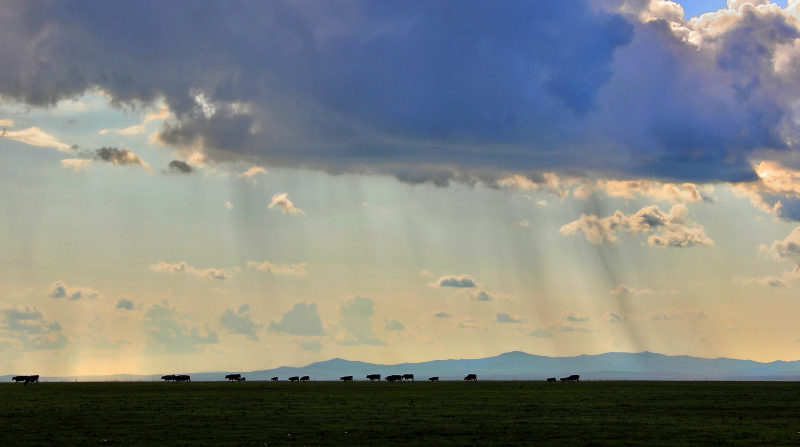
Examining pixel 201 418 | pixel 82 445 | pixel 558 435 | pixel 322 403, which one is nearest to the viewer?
pixel 82 445

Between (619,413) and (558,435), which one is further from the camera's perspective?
(619,413)

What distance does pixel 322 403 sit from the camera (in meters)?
78.1

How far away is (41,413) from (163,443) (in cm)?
2824

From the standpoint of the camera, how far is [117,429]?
172 feet

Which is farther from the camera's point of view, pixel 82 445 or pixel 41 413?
pixel 41 413

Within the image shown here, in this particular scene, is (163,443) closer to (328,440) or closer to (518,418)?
(328,440)

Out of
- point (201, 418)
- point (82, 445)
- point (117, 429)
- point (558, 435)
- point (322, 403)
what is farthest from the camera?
point (322, 403)

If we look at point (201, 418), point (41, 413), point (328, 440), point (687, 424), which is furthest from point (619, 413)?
point (41, 413)

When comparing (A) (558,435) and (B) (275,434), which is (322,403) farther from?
(A) (558,435)

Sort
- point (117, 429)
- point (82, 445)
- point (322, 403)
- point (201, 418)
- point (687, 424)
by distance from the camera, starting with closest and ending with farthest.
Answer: point (82, 445)
point (117, 429)
point (687, 424)
point (201, 418)
point (322, 403)

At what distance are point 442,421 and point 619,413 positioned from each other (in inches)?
736

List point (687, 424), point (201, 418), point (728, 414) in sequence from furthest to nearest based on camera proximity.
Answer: point (728, 414)
point (201, 418)
point (687, 424)

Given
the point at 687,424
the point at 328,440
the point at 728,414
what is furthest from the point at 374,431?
the point at 728,414

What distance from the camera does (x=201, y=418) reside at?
6025 centimetres
